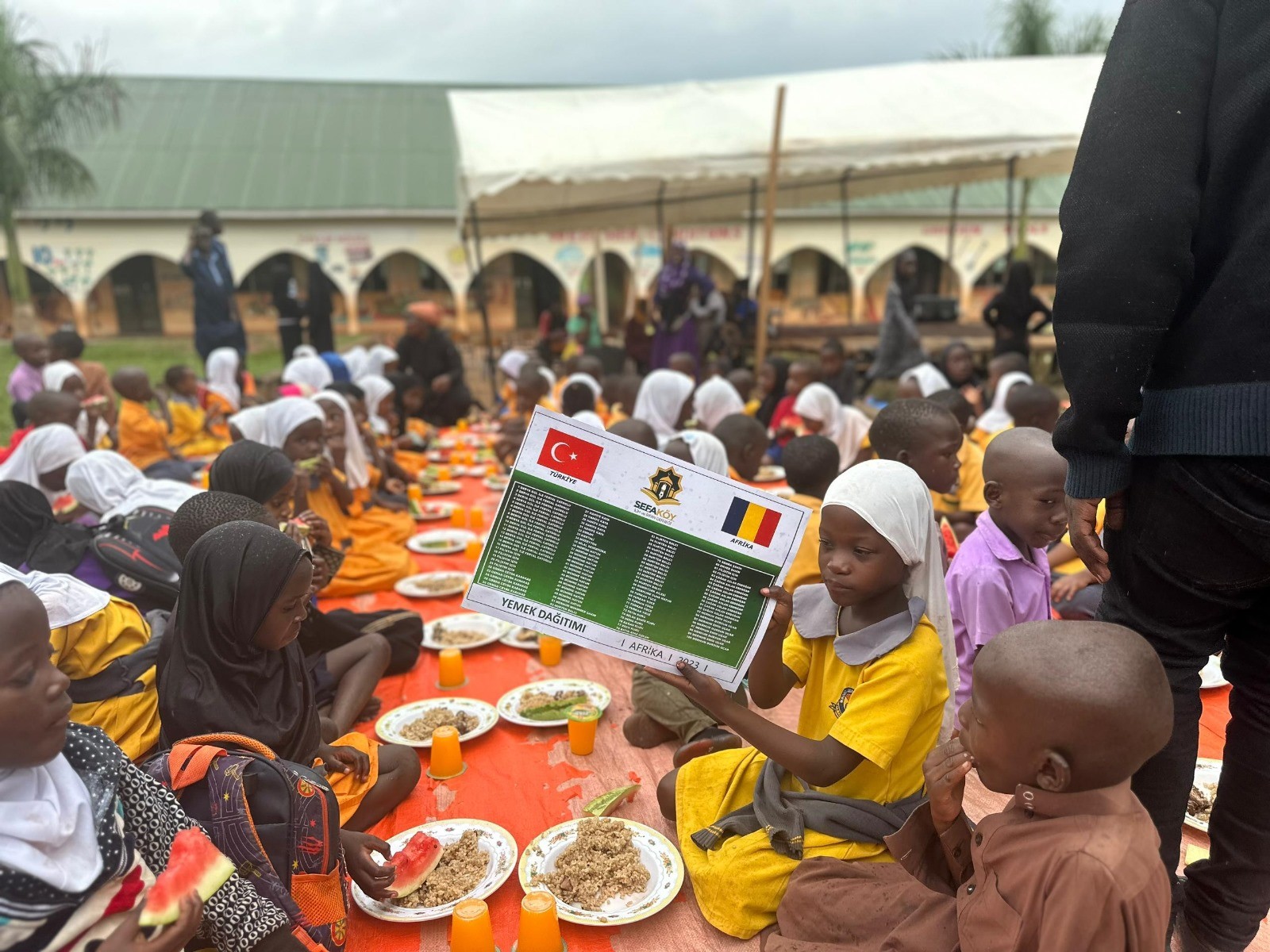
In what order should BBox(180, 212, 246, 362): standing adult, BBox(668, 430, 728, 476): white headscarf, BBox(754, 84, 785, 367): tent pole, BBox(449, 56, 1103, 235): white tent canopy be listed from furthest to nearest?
BBox(180, 212, 246, 362): standing adult < BBox(449, 56, 1103, 235): white tent canopy < BBox(754, 84, 785, 367): tent pole < BBox(668, 430, 728, 476): white headscarf

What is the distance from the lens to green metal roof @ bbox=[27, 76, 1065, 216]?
19.5m

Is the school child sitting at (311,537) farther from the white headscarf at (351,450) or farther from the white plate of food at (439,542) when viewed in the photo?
the white headscarf at (351,450)

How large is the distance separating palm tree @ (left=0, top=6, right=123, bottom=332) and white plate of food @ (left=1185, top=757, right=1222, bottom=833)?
20018 millimetres

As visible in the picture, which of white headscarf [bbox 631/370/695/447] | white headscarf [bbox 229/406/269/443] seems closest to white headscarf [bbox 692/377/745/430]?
white headscarf [bbox 631/370/695/447]

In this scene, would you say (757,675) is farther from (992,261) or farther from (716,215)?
(992,261)

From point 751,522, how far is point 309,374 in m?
7.50

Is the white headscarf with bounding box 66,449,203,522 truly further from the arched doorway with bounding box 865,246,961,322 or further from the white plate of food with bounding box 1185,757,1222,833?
the arched doorway with bounding box 865,246,961,322

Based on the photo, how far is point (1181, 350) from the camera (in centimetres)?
159

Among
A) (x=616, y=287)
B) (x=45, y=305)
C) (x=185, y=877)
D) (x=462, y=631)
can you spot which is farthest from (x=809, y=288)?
(x=185, y=877)

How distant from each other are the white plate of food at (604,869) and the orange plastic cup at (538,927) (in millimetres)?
105

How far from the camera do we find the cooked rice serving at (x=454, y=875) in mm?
2152

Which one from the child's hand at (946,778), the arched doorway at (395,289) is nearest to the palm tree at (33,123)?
the arched doorway at (395,289)

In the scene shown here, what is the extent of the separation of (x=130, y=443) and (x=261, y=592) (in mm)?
5778

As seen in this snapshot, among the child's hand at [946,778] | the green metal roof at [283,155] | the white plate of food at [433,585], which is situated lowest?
the white plate of food at [433,585]
